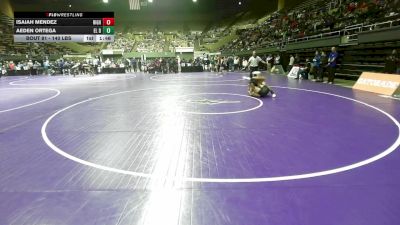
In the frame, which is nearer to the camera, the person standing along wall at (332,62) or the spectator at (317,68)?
the person standing along wall at (332,62)

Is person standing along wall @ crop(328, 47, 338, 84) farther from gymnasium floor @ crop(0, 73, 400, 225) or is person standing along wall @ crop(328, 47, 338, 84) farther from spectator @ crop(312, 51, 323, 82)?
gymnasium floor @ crop(0, 73, 400, 225)

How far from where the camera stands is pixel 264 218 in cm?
299

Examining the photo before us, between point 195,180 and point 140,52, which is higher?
point 140,52

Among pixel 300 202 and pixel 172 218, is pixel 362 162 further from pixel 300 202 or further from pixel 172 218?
pixel 172 218

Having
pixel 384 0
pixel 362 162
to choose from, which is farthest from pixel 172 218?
pixel 384 0

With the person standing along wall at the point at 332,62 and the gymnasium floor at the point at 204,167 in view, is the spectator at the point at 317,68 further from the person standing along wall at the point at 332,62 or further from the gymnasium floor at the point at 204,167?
the gymnasium floor at the point at 204,167

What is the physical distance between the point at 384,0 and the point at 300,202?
57.4 ft
